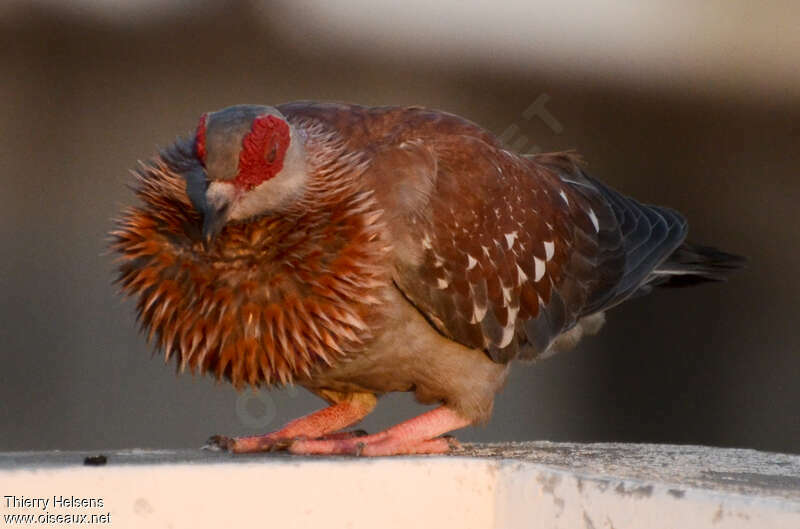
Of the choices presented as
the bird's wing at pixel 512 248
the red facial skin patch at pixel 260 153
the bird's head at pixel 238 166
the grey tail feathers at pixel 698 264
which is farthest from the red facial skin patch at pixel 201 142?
the grey tail feathers at pixel 698 264

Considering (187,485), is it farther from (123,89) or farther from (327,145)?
(123,89)

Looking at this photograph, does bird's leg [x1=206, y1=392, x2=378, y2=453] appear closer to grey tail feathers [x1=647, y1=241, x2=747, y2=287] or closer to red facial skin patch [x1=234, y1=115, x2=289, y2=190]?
red facial skin patch [x1=234, y1=115, x2=289, y2=190]

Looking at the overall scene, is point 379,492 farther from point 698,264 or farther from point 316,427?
point 698,264

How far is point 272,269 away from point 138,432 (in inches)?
152

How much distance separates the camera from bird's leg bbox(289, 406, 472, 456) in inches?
164

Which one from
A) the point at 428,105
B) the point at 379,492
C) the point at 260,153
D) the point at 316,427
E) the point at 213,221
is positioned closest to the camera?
the point at 379,492

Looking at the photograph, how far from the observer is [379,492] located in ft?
11.0

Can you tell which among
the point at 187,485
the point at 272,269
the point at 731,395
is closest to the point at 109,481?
the point at 187,485

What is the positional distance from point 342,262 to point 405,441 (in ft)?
2.09

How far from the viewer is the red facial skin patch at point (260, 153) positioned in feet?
13.5

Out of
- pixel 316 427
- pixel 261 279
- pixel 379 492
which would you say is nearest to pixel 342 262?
pixel 261 279

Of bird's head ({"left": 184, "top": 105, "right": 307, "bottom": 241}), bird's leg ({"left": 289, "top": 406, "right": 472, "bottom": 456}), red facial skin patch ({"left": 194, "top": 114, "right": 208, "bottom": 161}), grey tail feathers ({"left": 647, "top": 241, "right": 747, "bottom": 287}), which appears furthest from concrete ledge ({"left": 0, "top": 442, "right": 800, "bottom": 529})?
grey tail feathers ({"left": 647, "top": 241, "right": 747, "bottom": 287})

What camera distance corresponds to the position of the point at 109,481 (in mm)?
3109

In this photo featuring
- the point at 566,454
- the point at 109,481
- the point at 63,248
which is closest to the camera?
the point at 109,481
